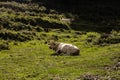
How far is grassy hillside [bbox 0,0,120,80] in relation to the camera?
25516 millimetres

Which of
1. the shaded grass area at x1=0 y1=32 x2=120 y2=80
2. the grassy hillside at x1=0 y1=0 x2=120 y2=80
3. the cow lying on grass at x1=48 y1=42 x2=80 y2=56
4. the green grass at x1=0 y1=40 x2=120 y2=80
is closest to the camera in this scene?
the shaded grass area at x1=0 y1=32 x2=120 y2=80

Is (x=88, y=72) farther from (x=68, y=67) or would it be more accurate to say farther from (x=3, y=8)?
(x=3, y=8)

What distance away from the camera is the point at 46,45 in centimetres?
4084

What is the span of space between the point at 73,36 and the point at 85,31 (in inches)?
197

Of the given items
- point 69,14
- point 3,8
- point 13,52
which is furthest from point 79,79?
point 69,14

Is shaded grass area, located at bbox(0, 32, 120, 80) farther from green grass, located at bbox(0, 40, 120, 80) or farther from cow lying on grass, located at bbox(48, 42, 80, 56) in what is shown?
cow lying on grass, located at bbox(48, 42, 80, 56)

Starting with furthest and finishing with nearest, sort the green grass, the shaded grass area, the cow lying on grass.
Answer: the cow lying on grass
the green grass
the shaded grass area

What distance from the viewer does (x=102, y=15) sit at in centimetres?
6275

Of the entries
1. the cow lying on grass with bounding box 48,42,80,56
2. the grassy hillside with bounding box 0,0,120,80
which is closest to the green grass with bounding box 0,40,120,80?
the grassy hillside with bounding box 0,0,120,80

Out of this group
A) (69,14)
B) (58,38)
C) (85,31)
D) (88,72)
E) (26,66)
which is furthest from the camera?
(69,14)

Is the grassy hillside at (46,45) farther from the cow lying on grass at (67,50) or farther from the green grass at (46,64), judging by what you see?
the cow lying on grass at (67,50)

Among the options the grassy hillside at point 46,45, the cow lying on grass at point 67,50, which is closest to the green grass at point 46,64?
the grassy hillside at point 46,45

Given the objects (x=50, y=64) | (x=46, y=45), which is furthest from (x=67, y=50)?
(x=46, y=45)

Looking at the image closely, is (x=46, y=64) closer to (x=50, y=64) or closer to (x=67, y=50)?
(x=50, y=64)
